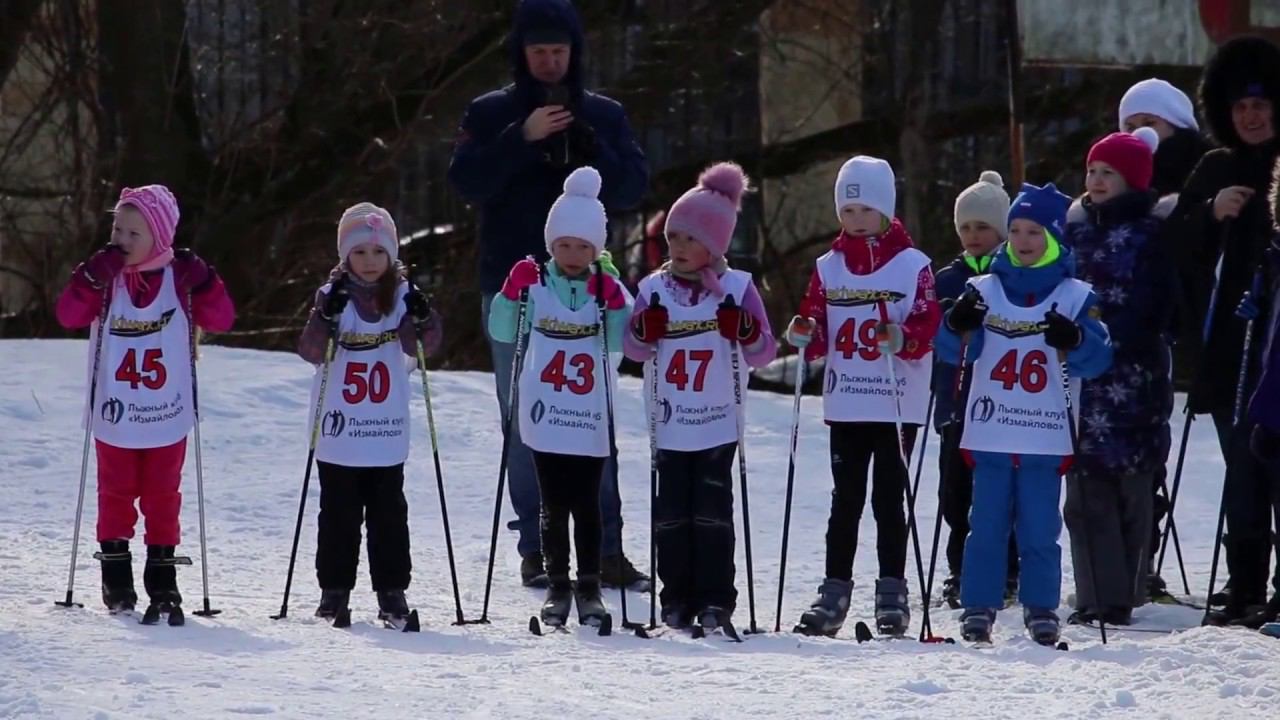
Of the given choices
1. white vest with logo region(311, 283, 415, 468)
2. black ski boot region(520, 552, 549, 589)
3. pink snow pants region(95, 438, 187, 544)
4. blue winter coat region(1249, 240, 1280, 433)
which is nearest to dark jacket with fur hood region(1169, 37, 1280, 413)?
blue winter coat region(1249, 240, 1280, 433)

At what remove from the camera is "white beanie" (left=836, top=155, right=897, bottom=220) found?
7.48 m

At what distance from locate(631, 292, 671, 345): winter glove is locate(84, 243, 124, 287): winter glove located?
161 centimetres

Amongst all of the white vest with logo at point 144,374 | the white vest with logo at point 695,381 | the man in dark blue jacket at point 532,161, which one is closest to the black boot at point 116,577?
the white vest with logo at point 144,374

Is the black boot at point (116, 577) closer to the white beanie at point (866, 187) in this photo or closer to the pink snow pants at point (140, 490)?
the pink snow pants at point (140, 490)

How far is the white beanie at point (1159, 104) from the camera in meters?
8.76

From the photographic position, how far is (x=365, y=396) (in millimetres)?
7363

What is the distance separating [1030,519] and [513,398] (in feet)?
5.45

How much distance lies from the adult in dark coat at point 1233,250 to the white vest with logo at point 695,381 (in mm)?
1645

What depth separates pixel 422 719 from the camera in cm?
553

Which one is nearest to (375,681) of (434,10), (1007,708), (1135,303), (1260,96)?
(1007,708)

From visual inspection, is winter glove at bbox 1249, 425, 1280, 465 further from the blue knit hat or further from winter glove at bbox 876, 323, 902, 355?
winter glove at bbox 876, 323, 902, 355

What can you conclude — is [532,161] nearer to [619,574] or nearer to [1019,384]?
[619,574]

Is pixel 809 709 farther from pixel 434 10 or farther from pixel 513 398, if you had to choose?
pixel 434 10

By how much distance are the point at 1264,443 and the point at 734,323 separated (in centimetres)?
169
